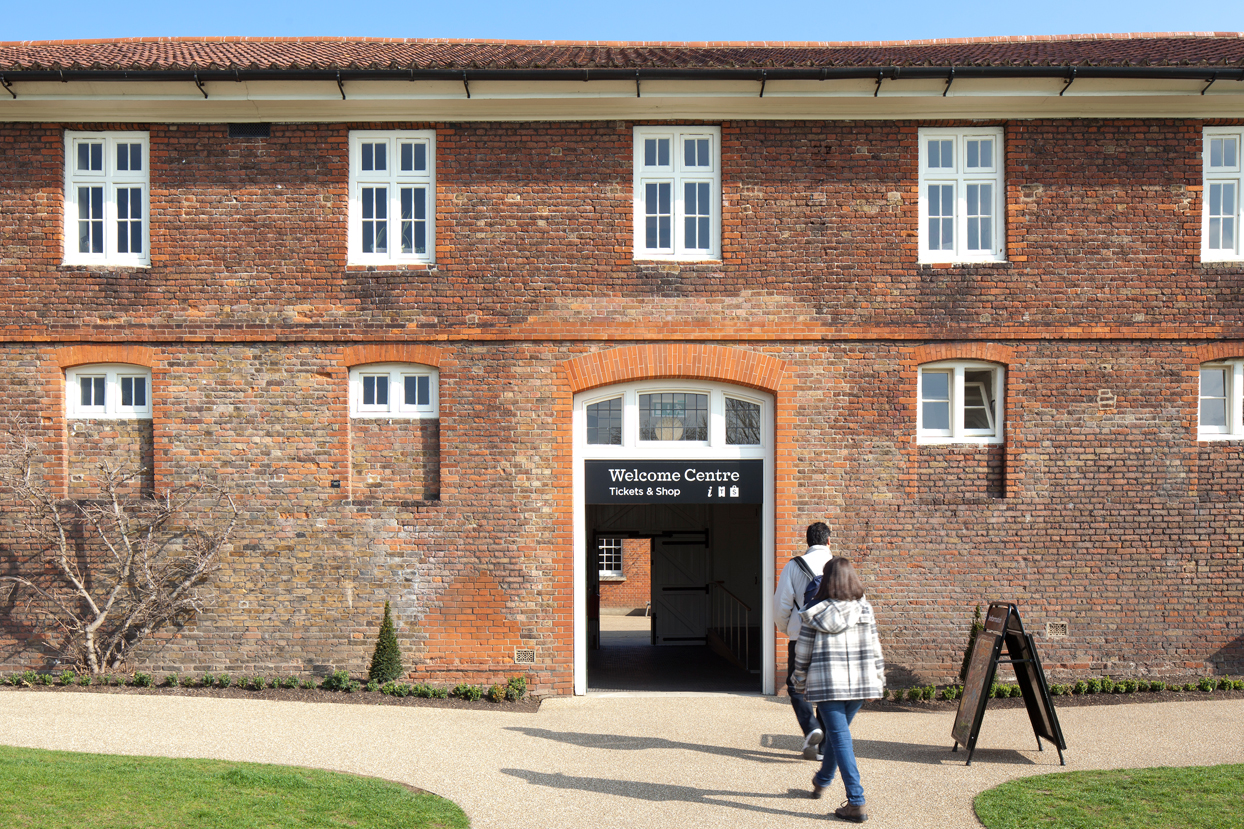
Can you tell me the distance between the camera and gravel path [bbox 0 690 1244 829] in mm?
6449

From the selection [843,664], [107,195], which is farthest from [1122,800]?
[107,195]

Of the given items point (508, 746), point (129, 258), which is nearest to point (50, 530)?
point (129, 258)

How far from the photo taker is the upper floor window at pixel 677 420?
10.7m

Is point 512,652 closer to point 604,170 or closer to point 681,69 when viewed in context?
point 604,170

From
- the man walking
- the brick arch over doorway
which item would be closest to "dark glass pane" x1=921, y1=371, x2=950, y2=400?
the brick arch over doorway

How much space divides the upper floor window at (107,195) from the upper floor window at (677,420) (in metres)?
5.69

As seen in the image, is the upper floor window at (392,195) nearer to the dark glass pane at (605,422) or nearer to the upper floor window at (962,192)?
the dark glass pane at (605,422)

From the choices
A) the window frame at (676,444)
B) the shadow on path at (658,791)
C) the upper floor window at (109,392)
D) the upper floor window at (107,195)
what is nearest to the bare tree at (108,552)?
the upper floor window at (109,392)

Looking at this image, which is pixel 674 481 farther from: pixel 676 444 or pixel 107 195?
pixel 107 195

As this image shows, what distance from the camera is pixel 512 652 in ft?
34.0

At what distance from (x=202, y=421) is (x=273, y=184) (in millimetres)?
2825

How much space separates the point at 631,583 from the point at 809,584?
21899mm

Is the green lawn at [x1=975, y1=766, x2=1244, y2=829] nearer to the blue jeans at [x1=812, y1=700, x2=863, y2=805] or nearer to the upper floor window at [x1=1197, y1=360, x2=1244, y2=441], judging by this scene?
the blue jeans at [x1=812, y1=700, x2=863, y2=805]

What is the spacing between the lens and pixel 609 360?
10.5 meters
